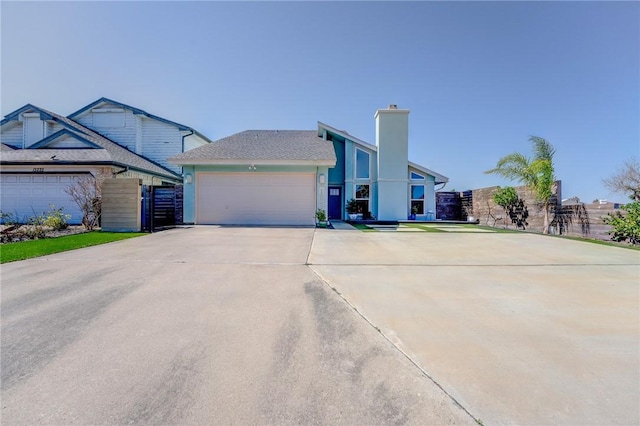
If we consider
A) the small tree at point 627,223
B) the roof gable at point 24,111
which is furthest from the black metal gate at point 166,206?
the small tree at point 627,223

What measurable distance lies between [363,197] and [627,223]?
34.3 ft

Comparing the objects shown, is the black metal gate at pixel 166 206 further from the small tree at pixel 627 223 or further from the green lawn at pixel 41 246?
the small tree at pixel 627 223

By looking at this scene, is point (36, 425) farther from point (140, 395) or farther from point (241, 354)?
point (241, 354)

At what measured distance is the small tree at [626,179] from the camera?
28.9 ft

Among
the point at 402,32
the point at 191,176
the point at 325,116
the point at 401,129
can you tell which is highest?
the point at 402,32

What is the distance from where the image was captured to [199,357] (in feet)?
7.51

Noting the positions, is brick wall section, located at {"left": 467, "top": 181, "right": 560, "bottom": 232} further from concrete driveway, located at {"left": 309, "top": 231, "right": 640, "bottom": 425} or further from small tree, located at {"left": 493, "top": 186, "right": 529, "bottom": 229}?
concrete driveway, located at {"left": 309, "top": 231, "right": 640, "bottom": 425}

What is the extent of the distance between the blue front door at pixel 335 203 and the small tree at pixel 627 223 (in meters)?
11.2

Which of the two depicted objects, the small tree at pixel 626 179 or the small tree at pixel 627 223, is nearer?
the small tree at pixel 627 223

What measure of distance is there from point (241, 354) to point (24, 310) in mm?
2947

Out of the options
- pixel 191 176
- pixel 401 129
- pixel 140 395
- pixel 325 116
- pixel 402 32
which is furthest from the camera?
pixel 325 116

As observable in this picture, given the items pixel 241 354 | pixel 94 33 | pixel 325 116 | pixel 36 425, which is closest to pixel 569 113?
pixel 325 116

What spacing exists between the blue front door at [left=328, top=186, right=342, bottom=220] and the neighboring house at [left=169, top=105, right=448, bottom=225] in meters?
0.71

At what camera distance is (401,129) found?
15.7 meters
